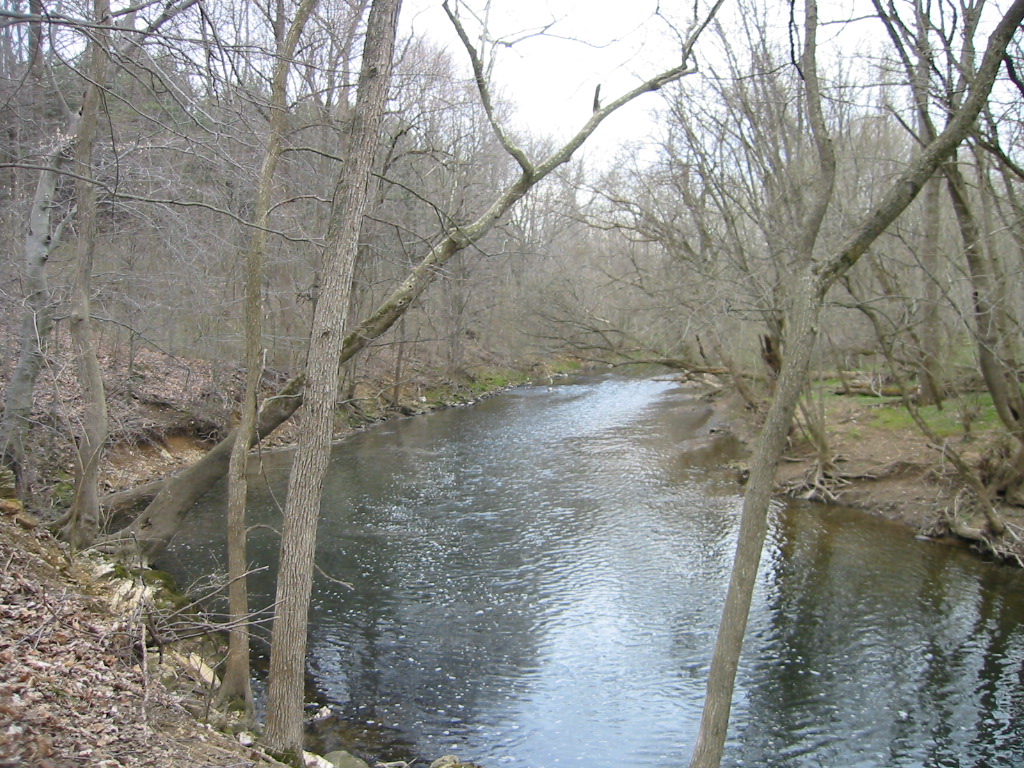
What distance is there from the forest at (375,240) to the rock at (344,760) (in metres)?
0.82

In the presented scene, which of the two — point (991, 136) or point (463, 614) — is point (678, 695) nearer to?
point (463, 614)

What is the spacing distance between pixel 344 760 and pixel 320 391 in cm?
303

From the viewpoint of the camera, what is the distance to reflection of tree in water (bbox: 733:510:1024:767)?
681cm

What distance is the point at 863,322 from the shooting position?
1800 cm

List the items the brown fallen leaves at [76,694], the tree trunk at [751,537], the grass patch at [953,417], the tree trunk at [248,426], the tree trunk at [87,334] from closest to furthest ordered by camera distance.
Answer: the brown fallen leaves at [76,694]
the tree trunk at [751,537]
the tree trunk at [248,426]
the tree trunk at [87,334]
the grass patch at [953,417]

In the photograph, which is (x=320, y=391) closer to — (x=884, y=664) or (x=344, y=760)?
(x=344, y=760)

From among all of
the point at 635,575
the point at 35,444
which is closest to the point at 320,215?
the point at 35,444

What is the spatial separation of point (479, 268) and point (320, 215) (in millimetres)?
12741

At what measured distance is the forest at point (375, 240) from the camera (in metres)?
5.52

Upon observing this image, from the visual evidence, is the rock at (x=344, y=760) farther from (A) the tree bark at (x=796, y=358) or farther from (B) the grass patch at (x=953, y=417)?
(B) the grass patch at (x=953, y=417)

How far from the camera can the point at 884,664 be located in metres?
8.18

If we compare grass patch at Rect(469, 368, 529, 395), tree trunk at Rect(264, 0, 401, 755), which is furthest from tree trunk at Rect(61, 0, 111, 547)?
grass patch at Rect(469, 368, 529, 395)

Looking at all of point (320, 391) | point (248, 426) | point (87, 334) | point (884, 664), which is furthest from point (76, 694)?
point (884, 664)

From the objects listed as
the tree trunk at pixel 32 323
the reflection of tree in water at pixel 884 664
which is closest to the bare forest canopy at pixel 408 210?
the tree trunk at pixel 32 323
